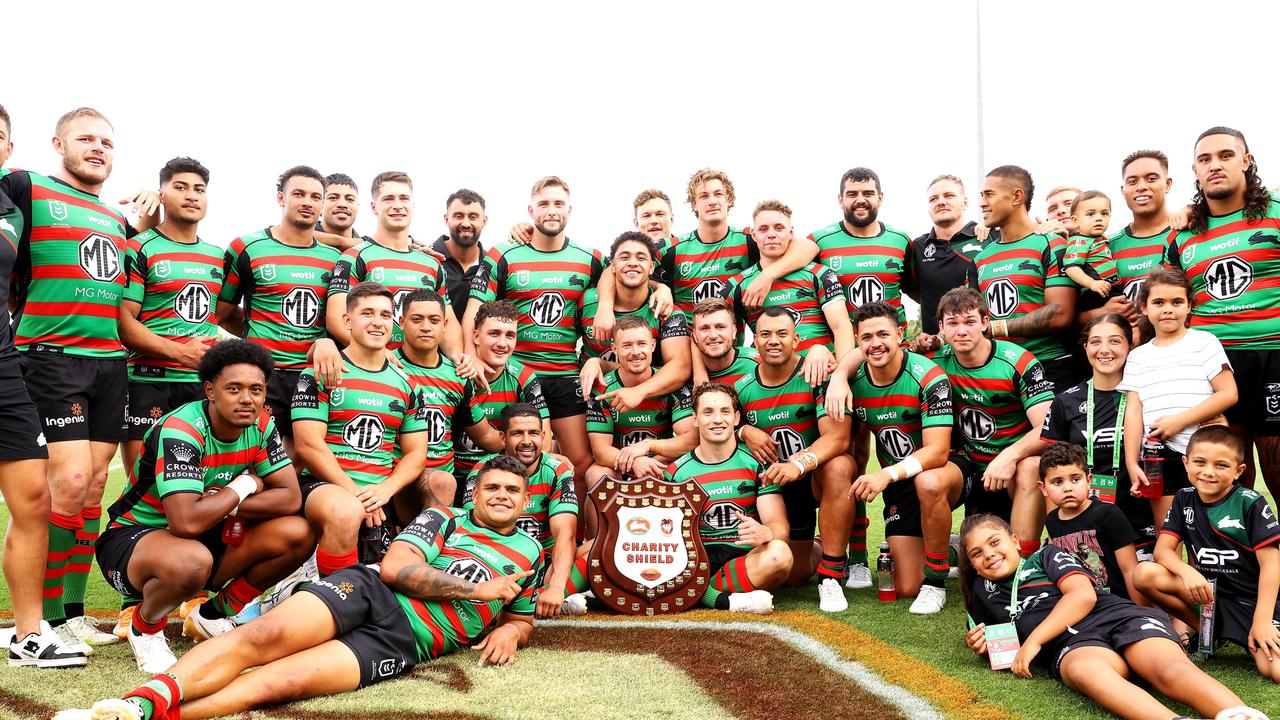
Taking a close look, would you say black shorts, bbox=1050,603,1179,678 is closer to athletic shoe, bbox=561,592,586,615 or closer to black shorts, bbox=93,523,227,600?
athletic shoe, bbox=561,592,586,615

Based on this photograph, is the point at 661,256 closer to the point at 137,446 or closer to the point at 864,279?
the point at 864,279

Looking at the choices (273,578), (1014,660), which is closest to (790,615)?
(1014,660)

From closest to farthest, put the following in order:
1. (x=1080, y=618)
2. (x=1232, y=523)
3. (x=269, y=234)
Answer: (x=1080, y=618)
(x=1232, y=523)
(x=269, y=234)

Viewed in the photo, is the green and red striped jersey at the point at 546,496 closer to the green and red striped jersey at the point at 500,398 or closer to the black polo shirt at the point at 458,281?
the green and red striped jersey at the point at 500,398

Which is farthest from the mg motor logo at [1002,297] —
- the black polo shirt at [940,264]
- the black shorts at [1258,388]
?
the black shorts at [1258,388]

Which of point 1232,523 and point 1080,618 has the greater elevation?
point 1232,523

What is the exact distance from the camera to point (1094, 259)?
6.12m

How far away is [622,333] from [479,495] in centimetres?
178

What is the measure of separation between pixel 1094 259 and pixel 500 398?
3677 millimetres

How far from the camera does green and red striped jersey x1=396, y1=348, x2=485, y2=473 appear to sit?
5.71m

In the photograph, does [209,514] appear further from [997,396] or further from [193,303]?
[997,396]

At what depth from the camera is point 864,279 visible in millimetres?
6668

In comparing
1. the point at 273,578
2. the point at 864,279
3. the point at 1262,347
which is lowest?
the point at 273,578

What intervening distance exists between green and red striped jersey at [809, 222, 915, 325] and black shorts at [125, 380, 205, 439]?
3978mm
